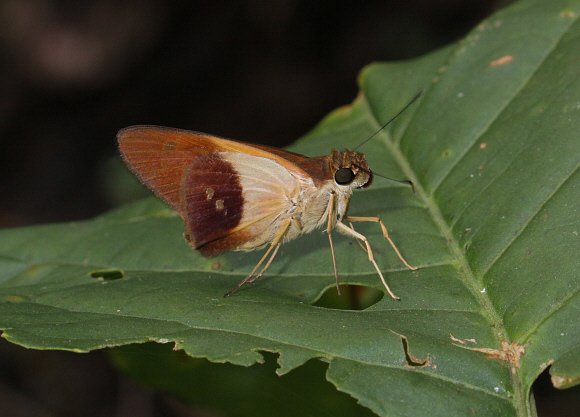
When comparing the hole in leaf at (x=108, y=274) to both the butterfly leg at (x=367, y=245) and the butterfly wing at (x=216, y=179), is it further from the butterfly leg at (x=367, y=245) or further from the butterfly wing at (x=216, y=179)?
the butterfly leg at (x=367, y=245)

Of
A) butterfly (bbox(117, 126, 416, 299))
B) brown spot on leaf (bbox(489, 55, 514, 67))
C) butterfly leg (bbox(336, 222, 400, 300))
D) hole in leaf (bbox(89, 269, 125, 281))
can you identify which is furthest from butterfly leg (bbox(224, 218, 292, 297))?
brown spot on leaf (bbox(489, 55, 514, 67))

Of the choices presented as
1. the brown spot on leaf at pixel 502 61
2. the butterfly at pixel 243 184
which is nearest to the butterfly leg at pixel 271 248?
the butterfly at pixel 243 184

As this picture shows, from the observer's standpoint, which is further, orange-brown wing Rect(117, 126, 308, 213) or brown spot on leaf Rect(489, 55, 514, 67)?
brown spot on leaf Rect(489, 55, 514, 67)

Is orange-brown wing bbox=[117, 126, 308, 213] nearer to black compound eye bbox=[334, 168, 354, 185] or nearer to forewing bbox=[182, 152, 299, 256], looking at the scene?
forewing bbox=[182, 152, 299, 256]

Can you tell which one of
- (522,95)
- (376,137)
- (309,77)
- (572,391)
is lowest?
(572,391)

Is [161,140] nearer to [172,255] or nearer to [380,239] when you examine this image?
[172,255]

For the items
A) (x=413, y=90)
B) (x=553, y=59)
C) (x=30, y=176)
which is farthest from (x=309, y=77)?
(x=553, y=59)

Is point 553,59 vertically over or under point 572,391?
over
